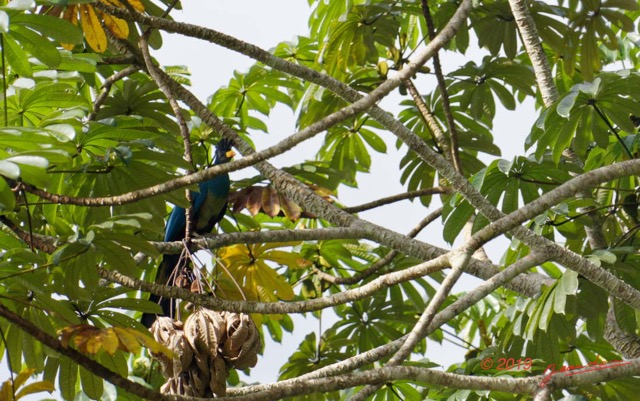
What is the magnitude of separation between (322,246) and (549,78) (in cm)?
142

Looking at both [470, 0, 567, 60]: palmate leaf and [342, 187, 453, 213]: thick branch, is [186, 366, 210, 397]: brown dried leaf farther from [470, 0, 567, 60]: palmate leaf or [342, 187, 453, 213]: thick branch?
[470, 0, 567, 60]: palmate leaf

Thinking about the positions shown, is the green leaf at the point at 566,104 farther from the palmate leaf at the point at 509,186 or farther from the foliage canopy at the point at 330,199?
the palmate leaf at the point at 509,186

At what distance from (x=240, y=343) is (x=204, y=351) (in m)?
0.09

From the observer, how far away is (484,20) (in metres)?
4.07

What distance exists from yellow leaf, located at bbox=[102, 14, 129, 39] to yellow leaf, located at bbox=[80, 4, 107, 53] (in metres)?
0.04

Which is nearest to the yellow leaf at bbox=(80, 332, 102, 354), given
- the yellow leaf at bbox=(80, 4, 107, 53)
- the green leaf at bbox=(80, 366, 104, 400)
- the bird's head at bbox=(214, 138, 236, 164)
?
the green leaf at bbox=(80, 366, 104, 400)

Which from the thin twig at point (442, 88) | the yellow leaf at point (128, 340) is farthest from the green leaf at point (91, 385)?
the thin twig at point (442, 88)

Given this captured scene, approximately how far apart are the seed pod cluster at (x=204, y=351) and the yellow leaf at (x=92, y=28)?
1.08 metres

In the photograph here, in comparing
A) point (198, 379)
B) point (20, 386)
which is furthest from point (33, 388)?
point (198, 379)

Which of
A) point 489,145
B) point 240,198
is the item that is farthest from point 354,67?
point 240,198

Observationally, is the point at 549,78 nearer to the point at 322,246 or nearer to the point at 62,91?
the point at 322,246

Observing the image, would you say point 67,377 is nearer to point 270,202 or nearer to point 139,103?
point 270,202

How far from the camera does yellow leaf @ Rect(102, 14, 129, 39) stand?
2955 mm

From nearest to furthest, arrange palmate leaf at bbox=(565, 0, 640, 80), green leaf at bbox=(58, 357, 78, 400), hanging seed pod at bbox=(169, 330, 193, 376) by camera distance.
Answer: hanging seed pod at bbox=(169, 330, 193, 376), green leaf at bbox=(58, 357, 78, 400), palmate leaf at bbox=(565, 0, 640, 80)
